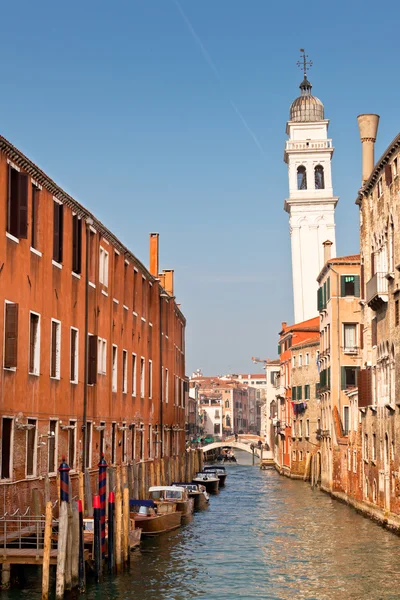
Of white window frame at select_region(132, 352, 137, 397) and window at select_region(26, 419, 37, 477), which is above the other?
white window frame at select_region(132, 352, 137, 397)

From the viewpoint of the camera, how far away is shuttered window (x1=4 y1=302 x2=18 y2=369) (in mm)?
19953

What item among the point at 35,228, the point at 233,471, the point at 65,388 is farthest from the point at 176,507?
the point at 233,471

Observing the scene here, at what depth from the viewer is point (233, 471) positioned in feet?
263

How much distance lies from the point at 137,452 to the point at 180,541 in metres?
8.25

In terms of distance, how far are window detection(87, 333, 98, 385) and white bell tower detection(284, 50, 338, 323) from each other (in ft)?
172

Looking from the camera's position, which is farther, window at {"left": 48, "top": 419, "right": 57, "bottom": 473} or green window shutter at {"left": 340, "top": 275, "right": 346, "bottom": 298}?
green window shutter at {"left": 340, "top": 275, "right": 346, "bottom": 298}

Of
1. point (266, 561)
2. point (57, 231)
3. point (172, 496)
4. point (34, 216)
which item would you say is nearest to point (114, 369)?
point (172, 496)

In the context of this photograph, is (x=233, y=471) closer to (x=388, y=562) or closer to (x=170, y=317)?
(x=170, y=317)

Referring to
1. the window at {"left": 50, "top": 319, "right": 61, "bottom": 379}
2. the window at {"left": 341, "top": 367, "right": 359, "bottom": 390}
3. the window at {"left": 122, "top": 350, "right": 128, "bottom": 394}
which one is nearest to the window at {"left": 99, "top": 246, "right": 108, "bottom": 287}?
the window at {"left": 122, "top": 350, "right": 128, "bottom": 394}

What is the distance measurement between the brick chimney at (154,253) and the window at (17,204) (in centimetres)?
2452

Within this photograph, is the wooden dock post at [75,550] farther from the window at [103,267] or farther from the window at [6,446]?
the window at [103,267]

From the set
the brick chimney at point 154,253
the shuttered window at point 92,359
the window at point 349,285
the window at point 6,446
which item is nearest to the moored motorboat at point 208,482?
the brick chimney at point 154,253

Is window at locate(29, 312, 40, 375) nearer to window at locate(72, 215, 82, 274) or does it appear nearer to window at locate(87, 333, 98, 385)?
window at locate(72, 215, 82, 274)

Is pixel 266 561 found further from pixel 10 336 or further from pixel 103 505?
pixel 10 336
